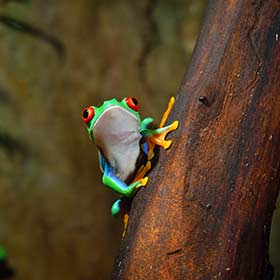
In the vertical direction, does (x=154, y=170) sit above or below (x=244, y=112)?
below

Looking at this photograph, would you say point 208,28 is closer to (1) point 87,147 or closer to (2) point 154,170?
(2) point 154,170

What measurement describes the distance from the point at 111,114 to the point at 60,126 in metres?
1.77

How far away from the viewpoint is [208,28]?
1.13 metres

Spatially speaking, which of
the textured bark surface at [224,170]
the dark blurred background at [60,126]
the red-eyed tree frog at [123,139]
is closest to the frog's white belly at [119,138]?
the red-eyed tree frog at [123,139]

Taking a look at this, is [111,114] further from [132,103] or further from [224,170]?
[224,170]

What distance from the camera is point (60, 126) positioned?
9.41ft

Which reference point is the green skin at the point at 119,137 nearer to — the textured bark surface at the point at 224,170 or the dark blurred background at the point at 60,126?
the textured bark surface at the point at 224,170

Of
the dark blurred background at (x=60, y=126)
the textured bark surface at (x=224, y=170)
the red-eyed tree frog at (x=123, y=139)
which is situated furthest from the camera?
the dark blurred background at (x=60, y=126)

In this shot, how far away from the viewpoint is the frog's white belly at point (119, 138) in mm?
1154

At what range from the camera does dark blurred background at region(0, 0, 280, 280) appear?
2.78m

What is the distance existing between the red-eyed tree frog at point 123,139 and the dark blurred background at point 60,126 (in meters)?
1.58

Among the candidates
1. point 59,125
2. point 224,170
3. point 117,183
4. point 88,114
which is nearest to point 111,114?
point 88,114

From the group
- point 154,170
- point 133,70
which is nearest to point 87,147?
point 133,70

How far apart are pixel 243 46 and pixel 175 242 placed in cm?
46
